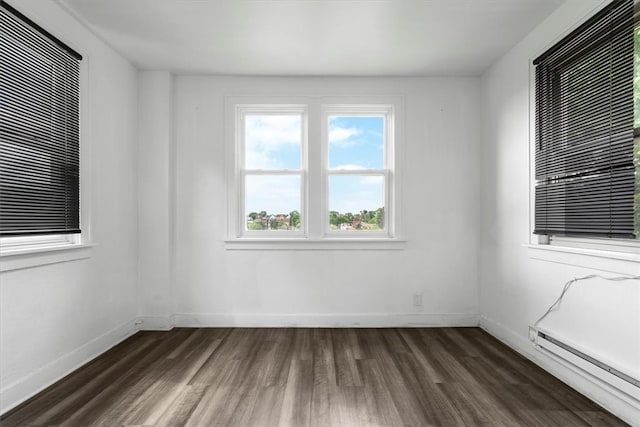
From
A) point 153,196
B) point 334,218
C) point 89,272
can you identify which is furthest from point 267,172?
point 89,272

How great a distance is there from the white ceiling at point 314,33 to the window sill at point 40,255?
1707mm

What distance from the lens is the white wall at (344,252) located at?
4.02 meters

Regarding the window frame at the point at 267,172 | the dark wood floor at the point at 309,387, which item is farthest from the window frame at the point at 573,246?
the window frame at the point at 267,172

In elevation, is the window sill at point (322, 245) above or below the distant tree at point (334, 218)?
below

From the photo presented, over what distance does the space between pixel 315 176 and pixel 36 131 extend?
7.79 feet

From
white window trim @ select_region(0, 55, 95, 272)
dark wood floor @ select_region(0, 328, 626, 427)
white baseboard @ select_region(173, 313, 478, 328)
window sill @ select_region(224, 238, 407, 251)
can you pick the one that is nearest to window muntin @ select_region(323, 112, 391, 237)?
window sill @ select_region(224, 238, 407, 251)

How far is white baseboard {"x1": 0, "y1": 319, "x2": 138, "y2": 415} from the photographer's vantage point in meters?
2.27

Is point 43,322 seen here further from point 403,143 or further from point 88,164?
point 403,143

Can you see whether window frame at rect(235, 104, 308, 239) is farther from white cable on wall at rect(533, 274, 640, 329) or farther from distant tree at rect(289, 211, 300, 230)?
white cable on wall at rect(533, 274, 640, 329)

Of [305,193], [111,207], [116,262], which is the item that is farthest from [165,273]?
[305,193]

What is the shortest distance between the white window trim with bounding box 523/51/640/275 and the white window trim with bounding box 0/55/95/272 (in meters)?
3.47

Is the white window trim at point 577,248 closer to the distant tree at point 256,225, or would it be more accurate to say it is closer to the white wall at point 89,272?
the distant tree at point 256,225

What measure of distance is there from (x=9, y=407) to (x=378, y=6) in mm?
3423

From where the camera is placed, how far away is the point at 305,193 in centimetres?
411
